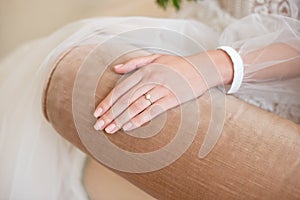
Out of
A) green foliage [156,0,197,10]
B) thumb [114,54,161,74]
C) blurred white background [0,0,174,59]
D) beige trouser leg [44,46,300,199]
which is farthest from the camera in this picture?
blurred white background [0,0,174,59]

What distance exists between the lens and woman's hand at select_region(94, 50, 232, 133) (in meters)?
0.72

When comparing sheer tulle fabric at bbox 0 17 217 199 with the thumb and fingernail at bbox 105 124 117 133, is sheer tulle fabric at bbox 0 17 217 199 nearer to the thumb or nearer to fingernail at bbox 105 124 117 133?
the thumb

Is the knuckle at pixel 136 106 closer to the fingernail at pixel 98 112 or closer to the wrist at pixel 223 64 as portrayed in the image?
the fingernail at pixel 98 112

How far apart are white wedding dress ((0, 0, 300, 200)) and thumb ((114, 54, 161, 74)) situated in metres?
0.12

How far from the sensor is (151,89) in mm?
744

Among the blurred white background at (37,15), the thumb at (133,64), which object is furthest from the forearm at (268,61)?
the blurred white background at (37,15)

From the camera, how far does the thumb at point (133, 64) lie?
2.52 ft

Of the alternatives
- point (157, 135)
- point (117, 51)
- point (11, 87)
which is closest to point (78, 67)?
point (117, 51)

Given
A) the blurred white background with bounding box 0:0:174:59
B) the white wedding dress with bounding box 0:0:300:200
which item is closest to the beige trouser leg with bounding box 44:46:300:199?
the white wedding dress with bounding box 0:0:300:200

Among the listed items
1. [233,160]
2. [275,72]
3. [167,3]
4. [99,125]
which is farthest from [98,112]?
[167,3]

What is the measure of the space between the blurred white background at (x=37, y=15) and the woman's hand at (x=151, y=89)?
3.57 feet

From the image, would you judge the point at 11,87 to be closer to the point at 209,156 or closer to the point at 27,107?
the point at 27,107

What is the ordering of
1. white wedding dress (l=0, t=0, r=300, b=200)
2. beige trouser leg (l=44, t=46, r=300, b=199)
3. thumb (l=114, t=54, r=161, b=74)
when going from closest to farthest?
beige trouser leg (l=44, t=46, r=300, b=199) < thumb (l=114, t=54, r=161, b=74) < white wedding dress (l=0, t=0, r=300, b=200)

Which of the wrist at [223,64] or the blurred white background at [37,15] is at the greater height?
the wrist at [223,64]
